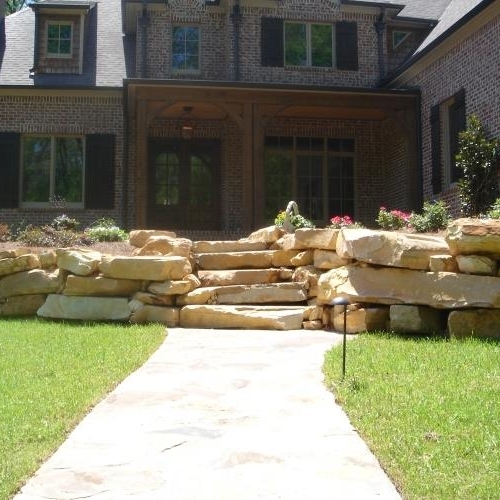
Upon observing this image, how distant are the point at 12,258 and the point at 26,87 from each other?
7353 mm

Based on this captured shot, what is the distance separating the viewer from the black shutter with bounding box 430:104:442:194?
542 inches

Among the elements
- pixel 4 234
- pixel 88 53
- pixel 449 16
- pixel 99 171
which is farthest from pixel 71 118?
pixel 449 16

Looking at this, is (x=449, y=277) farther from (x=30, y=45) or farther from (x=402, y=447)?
(x=30, y=45)

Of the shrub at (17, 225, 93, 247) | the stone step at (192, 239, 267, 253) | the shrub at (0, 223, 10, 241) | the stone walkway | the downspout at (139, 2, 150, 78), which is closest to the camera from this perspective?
the stone walkway

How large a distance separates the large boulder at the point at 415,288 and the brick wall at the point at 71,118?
9039 millimetres

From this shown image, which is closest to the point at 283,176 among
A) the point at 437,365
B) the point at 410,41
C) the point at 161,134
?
the point at 161,134

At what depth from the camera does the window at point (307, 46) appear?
1628cm

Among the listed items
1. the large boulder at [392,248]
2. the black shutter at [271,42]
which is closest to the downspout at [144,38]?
the black shutter at [271,42]

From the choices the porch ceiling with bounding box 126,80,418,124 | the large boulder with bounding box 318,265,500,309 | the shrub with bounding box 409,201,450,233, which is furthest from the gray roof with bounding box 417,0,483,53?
the large boulder with bounding box 318,265,500,309

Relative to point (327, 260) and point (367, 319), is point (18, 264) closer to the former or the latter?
point (327, 260)

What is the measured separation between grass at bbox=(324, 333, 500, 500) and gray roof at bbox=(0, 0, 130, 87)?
38.5 feet

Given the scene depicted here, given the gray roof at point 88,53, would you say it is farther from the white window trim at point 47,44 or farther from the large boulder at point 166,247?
the large boulder at point 166,247

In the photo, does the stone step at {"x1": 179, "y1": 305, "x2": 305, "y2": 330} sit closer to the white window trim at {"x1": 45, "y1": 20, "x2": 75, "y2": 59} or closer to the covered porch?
the covered porch

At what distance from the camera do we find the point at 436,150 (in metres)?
13.9
